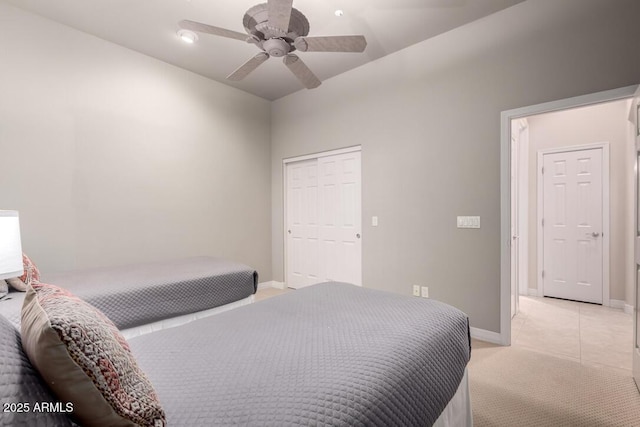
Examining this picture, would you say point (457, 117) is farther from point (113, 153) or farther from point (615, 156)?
point (113, 153)

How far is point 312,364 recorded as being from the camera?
1009 mm

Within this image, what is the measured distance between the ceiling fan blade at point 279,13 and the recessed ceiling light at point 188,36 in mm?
1486

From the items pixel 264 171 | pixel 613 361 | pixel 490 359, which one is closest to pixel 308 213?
pixel 264 171

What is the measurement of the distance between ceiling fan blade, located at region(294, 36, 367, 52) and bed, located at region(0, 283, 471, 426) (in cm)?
180

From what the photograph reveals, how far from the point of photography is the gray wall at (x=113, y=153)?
2.65m

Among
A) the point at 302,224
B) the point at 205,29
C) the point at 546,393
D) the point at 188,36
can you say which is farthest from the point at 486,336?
the point at 188,36

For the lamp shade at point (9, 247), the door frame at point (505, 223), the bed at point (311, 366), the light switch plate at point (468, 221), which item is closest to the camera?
the bed at point (311, 366)

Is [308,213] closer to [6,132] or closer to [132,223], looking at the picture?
[132,223]

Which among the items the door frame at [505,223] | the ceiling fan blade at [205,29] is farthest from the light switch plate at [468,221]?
the ceiling fan blade at [205,29]

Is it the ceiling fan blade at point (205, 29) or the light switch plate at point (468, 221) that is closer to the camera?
the ceiling fan blade at point (205, 29)

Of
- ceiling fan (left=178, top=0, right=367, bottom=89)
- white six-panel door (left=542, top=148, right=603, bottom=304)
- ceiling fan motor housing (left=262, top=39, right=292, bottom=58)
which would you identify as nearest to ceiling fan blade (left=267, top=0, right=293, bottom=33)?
ceiling fan (left=178, top=0, right=367, bottom=89)

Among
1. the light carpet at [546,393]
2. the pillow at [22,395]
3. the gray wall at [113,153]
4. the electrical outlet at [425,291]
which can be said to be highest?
the gray wall at [113,153]

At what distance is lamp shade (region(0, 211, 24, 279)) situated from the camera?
1518mm

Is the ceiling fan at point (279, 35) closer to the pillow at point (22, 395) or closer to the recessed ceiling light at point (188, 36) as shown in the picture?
the recessed ceiling light at point (188, 36)
